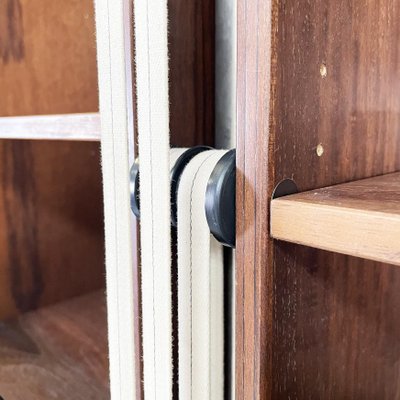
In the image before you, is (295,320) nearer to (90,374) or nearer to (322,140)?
(322,140)

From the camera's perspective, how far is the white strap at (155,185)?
33cm

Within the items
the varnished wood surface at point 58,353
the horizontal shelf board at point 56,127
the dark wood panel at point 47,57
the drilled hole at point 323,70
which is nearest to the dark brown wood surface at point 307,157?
the drilled hole at point 323,70

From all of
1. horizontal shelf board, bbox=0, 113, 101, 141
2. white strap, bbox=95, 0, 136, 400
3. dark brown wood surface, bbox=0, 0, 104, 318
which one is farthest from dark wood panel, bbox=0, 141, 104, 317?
white strap, bbox=95, 0, 136, 400

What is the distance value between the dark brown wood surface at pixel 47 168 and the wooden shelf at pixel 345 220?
72 centimetres

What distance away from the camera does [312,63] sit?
32 cm

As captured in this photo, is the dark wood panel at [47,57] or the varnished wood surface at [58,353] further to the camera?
the dark wood panel at [47,57]

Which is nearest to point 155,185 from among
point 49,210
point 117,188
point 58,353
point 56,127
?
point 117,188

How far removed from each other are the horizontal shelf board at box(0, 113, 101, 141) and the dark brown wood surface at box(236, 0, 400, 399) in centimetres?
16

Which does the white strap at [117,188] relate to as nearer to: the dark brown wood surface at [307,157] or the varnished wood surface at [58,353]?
the dark brown wood surface at [307,157]

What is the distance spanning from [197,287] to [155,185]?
0.09 meters

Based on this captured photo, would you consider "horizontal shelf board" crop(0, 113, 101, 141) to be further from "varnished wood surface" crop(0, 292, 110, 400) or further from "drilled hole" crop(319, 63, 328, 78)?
"varnished wood surface" crop(0, 292, 110, 400)

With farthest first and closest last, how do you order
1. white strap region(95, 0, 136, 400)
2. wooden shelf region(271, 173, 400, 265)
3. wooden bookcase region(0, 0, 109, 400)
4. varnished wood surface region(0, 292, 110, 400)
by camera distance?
1. wooden bookcase region(0, 0, 109, 400)
2. varnished wood surface region(0, 292, 110, 400)
3. white strap region(95, 0, 136, 400)
4. wooden shelf region(271, 173, 400, 265)

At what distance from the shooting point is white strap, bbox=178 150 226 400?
0.35m

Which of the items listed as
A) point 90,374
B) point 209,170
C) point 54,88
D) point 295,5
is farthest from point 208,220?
point 54,88
